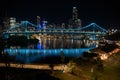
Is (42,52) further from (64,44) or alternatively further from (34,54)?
(64,44)

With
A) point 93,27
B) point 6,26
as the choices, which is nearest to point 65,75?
point 6,26

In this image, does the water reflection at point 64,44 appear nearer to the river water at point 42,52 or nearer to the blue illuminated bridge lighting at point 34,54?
the river water at point 42,52

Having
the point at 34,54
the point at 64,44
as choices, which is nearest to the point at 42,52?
the point at 34,54

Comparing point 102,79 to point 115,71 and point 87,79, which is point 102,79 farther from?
point 115,71

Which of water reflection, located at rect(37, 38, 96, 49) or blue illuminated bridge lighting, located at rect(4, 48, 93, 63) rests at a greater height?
water reflection, located at rect(37, 38, 96, 49)

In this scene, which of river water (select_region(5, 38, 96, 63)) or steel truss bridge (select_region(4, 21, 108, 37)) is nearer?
river water (select_region(5, 38, 96, 63))

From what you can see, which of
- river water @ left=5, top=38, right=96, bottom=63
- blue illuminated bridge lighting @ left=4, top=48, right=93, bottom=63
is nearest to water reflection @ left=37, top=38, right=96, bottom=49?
river water @ left=5, top=38, right=96, bottom=63

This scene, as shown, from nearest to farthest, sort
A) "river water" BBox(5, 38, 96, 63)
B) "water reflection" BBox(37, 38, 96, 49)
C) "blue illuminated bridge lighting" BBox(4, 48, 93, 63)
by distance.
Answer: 1. "blue illuminated bridge lighting" BBox(4, 48, 93, 63)
2. "river water" BBox(5, 38, 96, 63)
3. "water reflection" BBox(37, 38, 96, 49)

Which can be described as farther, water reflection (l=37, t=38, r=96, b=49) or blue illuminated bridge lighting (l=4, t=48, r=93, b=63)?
water reflection (l=37, t=38, r=96, b=49)

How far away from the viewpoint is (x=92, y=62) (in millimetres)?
12164

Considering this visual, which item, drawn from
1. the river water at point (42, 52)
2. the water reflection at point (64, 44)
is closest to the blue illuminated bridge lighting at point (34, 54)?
the river water at point (42, 52)

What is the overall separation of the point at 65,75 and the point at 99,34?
98.3 feet

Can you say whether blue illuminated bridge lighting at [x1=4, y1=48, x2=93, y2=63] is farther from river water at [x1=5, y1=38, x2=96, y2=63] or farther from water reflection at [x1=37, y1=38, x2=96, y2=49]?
water reflection at [x1=37, y1=38, x2=96, y2=49]

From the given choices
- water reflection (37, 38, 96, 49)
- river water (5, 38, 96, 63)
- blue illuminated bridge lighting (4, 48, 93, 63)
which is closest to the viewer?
blue illuminated bridge lighting (4, 48, 93, 63)
